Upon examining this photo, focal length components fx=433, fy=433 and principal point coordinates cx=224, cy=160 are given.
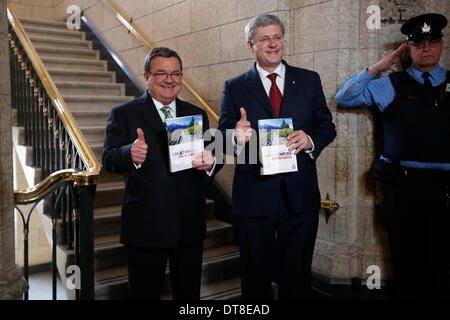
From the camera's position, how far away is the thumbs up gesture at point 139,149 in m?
2.02

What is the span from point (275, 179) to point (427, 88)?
4.46 ft

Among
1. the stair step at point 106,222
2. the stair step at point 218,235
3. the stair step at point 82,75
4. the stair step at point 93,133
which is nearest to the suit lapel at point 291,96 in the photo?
the stair step at point 218,235

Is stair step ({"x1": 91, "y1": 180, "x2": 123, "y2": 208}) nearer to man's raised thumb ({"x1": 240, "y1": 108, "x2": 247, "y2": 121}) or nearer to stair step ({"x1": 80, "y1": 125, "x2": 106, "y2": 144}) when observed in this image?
stair step ({"x1": 80, "y1": 125, "x2": 106, "y2": 144})

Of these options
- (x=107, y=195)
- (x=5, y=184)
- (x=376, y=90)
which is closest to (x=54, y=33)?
(x=107, y=195)

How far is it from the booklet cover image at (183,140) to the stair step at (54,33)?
6015 mm

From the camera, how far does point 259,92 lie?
2248mm

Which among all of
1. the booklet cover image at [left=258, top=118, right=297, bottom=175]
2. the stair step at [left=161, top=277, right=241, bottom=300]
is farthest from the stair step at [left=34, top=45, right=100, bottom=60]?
the booklet cover image at [left=258, top=118, right=297, bottom=175]

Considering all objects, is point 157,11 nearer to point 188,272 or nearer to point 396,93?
point 396,93

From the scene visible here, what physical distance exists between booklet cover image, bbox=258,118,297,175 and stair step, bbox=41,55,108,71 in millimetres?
5028

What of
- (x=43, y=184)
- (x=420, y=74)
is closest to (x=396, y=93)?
(x=420, y=74)

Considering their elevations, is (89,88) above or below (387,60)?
above

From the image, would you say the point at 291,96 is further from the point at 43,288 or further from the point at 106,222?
the point at 43,288

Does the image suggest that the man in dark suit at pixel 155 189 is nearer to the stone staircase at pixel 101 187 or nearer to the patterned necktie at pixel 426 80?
the stone staircase at pixel 101 187
